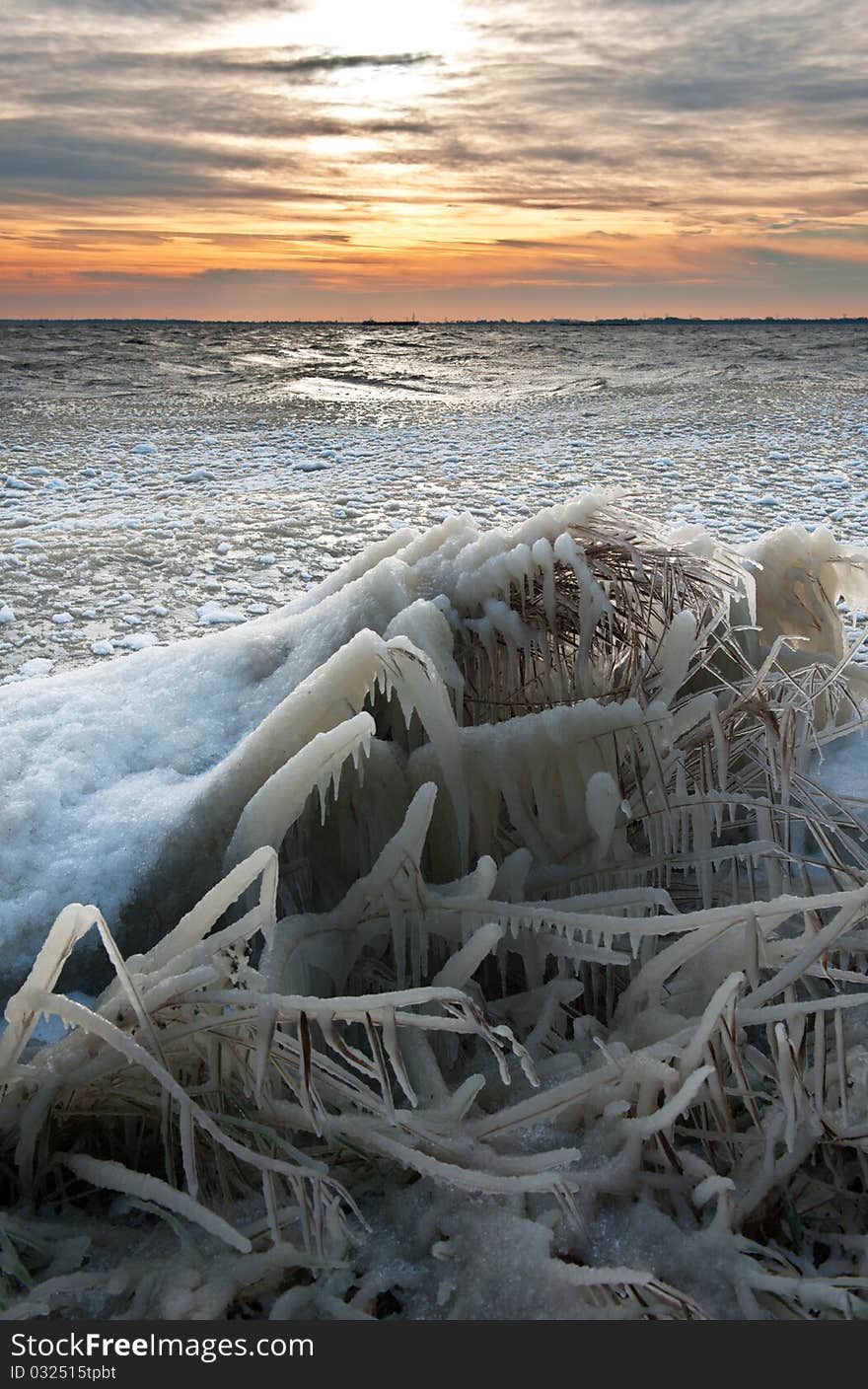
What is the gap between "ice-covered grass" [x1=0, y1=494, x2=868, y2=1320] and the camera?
1247mm

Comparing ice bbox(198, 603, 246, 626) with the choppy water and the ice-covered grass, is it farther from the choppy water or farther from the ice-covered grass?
the ice-covered grass

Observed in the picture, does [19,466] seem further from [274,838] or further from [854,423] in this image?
[854,423]

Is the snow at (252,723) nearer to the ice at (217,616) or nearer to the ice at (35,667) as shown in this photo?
the ice at (35,667)

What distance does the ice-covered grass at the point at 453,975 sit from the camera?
49.1 inches

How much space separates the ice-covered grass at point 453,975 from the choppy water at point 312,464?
1632 mm

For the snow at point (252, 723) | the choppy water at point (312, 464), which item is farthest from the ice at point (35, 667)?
the snow at point (252, 723)

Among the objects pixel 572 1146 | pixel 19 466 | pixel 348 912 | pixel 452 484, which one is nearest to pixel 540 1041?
pixel 572 1146

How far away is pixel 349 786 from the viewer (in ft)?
5.82

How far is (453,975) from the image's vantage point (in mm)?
1535

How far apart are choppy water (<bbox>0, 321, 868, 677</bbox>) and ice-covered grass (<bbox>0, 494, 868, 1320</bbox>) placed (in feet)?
5.35

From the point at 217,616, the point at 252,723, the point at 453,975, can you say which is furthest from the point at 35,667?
the point at 453,975

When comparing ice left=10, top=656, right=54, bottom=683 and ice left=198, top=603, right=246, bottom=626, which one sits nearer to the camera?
ice left=10, top=656, right=54, bottom=683

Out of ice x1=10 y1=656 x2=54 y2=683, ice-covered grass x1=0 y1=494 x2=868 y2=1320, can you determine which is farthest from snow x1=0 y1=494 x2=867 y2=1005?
ice x1=10 y1=656 x2=54 y2=683

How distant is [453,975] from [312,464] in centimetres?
615
